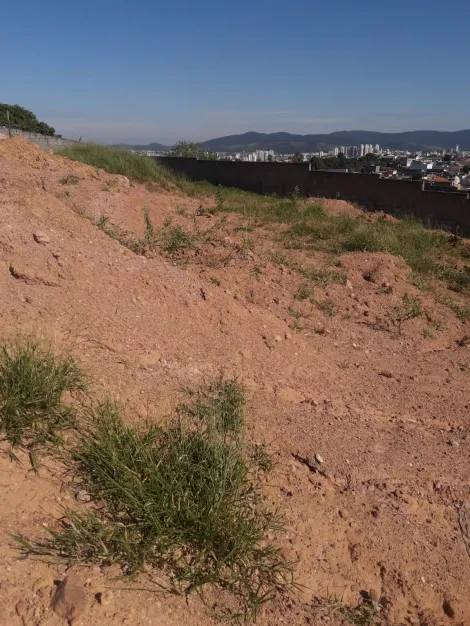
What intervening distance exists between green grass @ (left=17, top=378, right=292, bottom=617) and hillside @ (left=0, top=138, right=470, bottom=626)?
0.16 feet

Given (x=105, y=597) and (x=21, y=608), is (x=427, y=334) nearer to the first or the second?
(x=105, y=597)

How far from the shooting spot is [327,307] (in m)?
6.24

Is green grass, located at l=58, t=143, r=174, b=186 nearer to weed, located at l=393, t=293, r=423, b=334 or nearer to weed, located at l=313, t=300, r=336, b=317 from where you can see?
weed, located at l=313, t=300, r=336, b=317

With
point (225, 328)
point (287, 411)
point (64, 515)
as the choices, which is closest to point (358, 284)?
point (225, 328)

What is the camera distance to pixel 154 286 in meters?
4.71

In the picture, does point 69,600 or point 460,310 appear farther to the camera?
point 460,310

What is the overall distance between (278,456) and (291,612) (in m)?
1.08

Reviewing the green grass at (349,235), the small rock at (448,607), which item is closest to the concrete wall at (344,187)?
the green grass at (349,235)

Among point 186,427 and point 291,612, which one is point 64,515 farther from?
point 291,612

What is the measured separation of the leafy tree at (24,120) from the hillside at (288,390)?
85.2ft

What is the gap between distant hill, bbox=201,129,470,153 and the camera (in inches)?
3046

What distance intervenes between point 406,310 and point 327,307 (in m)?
0.94

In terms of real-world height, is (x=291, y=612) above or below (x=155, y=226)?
below

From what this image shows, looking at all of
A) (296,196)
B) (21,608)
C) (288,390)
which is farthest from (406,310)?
(296,196)
